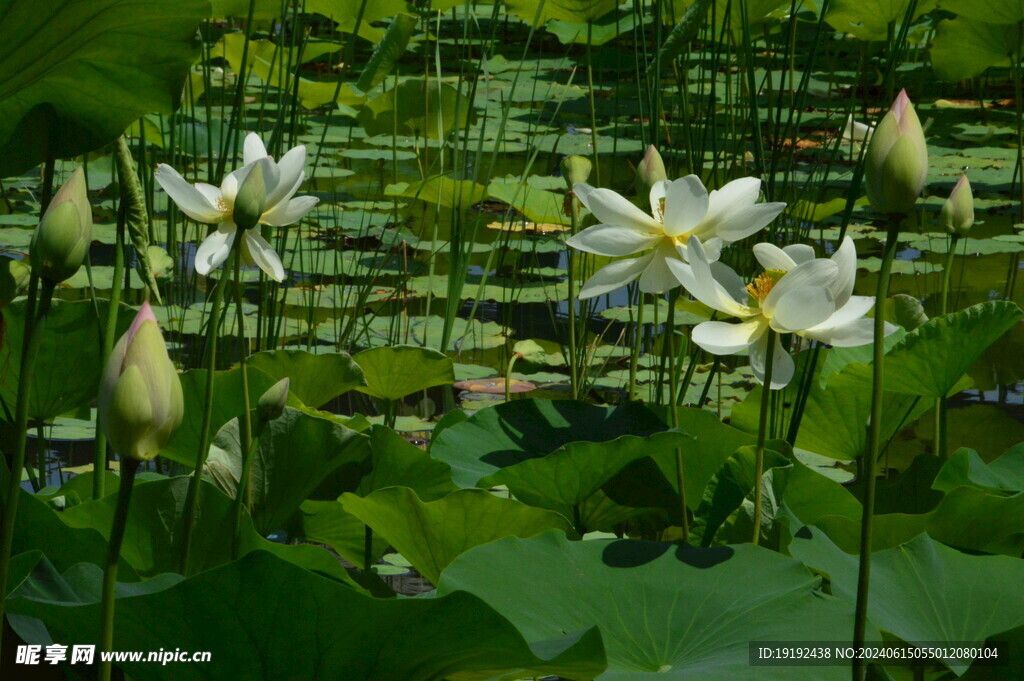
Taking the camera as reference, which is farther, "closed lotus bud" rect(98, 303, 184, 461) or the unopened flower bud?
the unopened flower bud

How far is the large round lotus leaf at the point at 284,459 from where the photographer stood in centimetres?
88

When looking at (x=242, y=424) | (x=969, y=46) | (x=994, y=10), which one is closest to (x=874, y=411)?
(x=242, y=424)

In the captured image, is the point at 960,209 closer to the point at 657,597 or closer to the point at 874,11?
the point at 657,597

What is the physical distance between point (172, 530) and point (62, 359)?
0.99 feet

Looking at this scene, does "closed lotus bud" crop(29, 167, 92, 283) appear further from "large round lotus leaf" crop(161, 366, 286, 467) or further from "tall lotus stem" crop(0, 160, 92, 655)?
"large round lotus leaf" crop(161, 366, 286, 467)

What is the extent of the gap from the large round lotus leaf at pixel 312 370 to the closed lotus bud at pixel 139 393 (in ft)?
2.03

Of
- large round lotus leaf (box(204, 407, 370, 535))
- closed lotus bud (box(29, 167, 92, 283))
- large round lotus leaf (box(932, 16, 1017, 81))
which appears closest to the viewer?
closed lotus bud (box(29, 167, 92, 283))

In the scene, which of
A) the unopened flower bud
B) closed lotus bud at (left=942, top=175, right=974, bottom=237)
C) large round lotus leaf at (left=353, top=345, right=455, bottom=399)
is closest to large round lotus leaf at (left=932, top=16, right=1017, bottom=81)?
Answer: closed lotus bud at (left=942, top=175, right=974, bottom=237)

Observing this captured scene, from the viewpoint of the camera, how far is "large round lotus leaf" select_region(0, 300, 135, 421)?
99cm

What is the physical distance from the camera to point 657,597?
725 millimetres

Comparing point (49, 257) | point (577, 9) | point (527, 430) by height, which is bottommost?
point (527, 430)

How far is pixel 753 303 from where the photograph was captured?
823mm

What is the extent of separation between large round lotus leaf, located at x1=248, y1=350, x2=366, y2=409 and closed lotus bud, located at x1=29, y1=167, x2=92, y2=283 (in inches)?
20.5

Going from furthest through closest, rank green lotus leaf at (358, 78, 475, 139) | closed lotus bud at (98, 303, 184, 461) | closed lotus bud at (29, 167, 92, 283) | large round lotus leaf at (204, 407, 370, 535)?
green lotus leaf at (358, 78, 475, 139)
large round lotus leaf at (204, 407, 370, 535)
closed lotus bud at (29, 167, 92, 283)
closed lotus bud at (98, 303, 184, 461)
